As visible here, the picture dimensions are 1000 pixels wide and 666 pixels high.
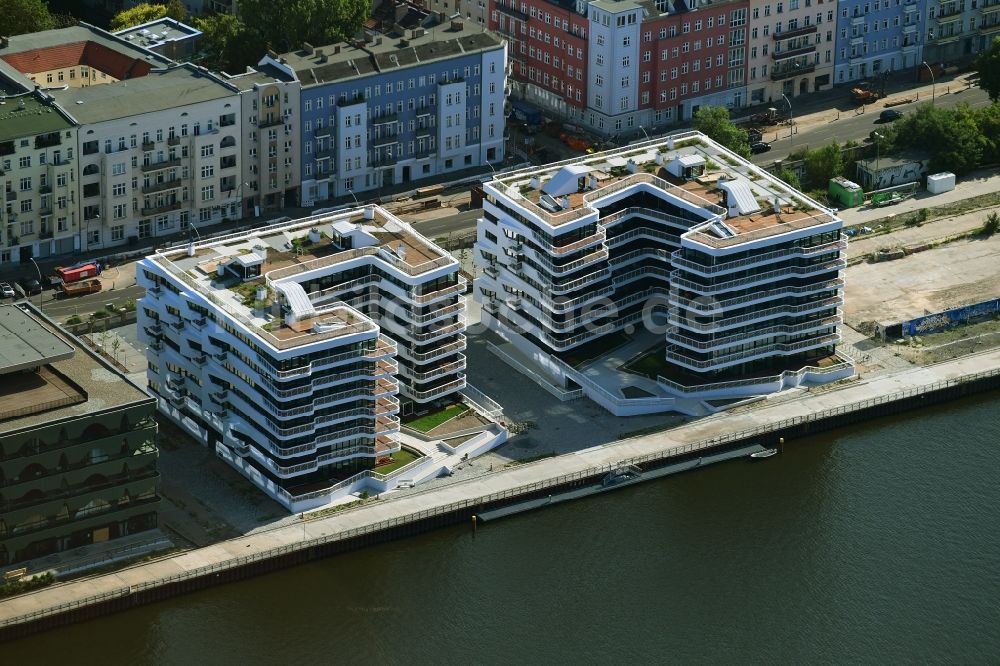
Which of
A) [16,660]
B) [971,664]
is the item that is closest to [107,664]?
[16,660]

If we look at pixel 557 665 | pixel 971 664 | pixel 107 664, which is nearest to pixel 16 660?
pixel 107 664

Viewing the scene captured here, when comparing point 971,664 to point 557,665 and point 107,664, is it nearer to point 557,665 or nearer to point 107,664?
point 557,665

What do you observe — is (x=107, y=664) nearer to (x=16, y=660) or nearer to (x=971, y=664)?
(x=16, y=660)

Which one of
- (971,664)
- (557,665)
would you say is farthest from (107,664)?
(971,664)

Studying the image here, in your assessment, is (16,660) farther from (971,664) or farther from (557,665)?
(971,664)

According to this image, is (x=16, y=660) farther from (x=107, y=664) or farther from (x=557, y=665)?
(x=557, y=665)
